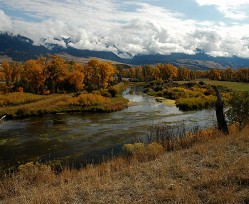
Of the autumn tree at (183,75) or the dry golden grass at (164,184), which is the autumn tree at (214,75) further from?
the dry golden grass at (164,184)

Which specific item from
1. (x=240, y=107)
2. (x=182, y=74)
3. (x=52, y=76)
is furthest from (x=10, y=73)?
(x=182, y=74)

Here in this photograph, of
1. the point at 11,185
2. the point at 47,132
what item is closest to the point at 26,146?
the point at 47,132

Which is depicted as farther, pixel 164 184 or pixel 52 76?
pixel 52 76

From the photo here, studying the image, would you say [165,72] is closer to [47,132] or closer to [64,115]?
[64,115]

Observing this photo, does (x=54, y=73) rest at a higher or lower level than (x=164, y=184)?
higher

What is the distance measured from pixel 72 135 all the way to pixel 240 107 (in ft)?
70.5

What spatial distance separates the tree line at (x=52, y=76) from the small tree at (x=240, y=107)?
6876 cm

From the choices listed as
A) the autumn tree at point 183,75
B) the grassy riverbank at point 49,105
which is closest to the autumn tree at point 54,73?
the grassy riverbank at point 49,105

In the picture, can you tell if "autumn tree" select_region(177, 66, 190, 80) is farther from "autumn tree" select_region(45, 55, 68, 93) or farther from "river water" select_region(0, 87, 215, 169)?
"river water" select_region(0, 87, 215, 169)

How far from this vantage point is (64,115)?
58781 mm

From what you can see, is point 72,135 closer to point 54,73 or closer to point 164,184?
point 164,184

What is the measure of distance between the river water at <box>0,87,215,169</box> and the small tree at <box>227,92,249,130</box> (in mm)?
6839

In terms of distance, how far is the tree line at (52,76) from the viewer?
8966cm

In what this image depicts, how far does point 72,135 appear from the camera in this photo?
39406 mm
